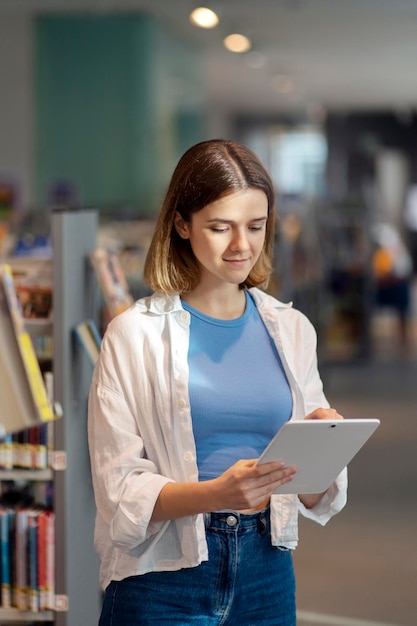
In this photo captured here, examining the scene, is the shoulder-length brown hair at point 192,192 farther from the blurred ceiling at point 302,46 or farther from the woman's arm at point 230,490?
the blurred ceiling at point 302,46

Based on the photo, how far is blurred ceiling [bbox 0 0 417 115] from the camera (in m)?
10.5

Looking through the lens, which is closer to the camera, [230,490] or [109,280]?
[230,490]

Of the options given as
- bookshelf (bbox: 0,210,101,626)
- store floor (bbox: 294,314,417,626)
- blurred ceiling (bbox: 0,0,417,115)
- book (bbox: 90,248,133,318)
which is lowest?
store floor (bbox: 294,314,417,626)

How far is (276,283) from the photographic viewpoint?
8.22 m

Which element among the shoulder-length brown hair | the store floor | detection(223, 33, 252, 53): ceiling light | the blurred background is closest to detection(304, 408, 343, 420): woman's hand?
the shoulder-length brown hair

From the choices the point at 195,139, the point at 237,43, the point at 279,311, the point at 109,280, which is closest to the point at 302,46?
the point at 237,43

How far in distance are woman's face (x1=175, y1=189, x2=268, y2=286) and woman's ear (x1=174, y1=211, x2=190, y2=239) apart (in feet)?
0.10

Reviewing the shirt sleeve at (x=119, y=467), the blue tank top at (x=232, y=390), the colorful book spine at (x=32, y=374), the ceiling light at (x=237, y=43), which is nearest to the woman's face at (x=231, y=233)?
the blue tank top at (x=232, y=390)

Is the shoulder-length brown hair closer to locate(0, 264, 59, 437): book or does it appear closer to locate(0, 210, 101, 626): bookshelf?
locate(0, 264, 59, 437): book

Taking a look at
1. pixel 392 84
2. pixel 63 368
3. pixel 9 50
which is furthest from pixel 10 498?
pixel 392 84

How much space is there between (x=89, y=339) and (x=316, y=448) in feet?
5.72

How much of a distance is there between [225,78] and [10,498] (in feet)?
49.9

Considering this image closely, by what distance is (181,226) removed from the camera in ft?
6.00

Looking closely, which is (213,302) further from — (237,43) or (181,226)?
(237,43)
